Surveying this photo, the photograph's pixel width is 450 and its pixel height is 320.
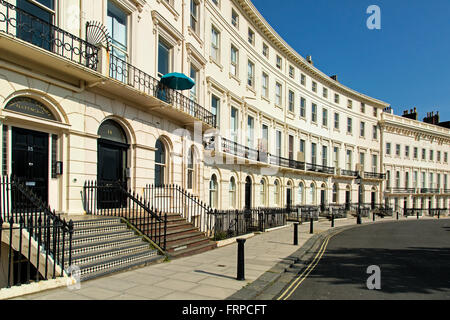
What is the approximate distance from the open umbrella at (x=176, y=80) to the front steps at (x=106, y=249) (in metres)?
5.82

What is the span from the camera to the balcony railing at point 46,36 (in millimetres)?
6938

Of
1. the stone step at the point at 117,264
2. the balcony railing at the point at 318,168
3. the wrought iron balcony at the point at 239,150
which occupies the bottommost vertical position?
the stone step at the point at 117,264

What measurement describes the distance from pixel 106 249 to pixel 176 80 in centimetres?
706

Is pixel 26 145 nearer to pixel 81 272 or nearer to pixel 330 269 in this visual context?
pixel 81 272

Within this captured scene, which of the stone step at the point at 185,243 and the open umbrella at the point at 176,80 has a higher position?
the open umbrella at the point at 176,80

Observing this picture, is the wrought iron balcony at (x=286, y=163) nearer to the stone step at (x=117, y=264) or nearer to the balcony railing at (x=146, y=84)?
the balcony railing at (x=146, y=84)

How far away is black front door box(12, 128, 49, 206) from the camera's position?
7.31m

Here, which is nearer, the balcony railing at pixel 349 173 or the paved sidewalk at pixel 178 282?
the paved sidewalk at pixel 178 282

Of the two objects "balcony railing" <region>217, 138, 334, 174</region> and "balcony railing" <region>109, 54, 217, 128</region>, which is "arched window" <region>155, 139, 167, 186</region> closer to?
"balcony railing" <region>109, 54, 217, 128</region>

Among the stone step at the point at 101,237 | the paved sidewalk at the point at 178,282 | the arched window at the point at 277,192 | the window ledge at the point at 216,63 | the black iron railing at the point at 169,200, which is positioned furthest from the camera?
the arched window at the point at 277,192

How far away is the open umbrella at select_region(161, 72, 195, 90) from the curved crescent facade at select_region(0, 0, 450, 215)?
44cm

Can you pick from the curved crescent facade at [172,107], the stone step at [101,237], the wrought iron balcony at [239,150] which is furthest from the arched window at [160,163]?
the wrought iron balcony at [239,150]

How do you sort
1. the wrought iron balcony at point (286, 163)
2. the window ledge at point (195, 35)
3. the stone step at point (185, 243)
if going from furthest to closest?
the wrought iron balcony at point (286, 163) → the window ledge at point (195, 35) → the stone step at point (185, 243)

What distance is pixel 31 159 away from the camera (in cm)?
763
